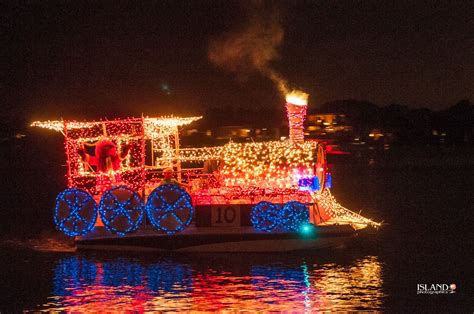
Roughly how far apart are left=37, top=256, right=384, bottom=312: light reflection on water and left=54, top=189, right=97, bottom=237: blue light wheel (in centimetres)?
92

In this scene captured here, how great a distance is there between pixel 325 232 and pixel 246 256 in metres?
2.07

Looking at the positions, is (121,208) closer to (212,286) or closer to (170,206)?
(170,206)

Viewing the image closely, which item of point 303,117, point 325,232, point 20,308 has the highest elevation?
point 303,117

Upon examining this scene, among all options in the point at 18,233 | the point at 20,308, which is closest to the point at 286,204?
the point at 20,308

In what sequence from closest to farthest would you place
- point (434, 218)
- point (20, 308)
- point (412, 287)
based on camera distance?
point (20, 308), point (412, 287), point (434, 218)

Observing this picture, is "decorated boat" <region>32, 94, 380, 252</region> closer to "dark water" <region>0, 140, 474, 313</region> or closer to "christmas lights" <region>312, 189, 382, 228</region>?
"christmas lights" <region>312, 189, 382, 228</region>

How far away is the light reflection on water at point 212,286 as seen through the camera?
14.7 meters

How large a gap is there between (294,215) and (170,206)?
2999 millimetres

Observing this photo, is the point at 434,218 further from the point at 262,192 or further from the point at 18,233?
the point at 18,233

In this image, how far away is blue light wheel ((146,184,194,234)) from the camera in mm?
18516

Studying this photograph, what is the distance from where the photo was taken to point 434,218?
29.7 m

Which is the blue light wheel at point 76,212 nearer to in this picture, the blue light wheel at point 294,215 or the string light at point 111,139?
the string light at point 111,139

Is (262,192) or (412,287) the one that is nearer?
(412,287)

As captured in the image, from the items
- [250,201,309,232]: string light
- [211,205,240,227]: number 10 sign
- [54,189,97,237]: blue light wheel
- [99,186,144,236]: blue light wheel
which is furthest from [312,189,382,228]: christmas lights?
[54,189,97,237]: blue light wheel
